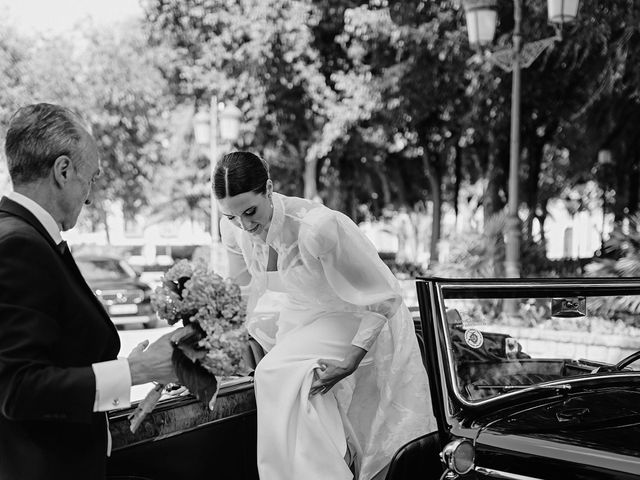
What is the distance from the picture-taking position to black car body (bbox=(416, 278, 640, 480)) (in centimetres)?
228

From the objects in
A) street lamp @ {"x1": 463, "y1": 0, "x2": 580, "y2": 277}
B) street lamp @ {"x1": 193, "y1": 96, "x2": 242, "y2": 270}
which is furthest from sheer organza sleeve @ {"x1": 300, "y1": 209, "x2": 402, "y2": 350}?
street lamp @ {"x1": 193, "y1": 96, "x2": 242, "y2": 270}

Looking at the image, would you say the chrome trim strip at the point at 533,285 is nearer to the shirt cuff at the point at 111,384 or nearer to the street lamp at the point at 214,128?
the shirt cuff at the point at 111,384

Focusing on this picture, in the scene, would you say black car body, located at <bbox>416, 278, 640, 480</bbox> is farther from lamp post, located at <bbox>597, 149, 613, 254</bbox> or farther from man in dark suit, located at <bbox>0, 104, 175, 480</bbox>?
lamp post, located at <bbox>597, 149, 613, 254</bbox>

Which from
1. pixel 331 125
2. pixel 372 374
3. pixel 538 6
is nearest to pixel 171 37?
pixel 331 125

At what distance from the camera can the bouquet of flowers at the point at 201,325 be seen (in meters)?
1.93

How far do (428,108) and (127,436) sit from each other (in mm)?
14548

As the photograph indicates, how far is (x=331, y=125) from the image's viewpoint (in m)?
17.5

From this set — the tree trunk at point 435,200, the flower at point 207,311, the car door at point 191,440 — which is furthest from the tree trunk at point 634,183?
the flower at point 207,311

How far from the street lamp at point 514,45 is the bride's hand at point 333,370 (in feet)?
23.6

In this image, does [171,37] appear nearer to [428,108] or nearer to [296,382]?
[428,108]

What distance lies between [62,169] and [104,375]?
1.74ft

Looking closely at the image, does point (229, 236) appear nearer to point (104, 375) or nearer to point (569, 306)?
point (569, 306)

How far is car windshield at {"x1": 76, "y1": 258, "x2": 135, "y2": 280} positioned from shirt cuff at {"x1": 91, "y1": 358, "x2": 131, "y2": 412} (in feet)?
41.9

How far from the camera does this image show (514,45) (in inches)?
398
